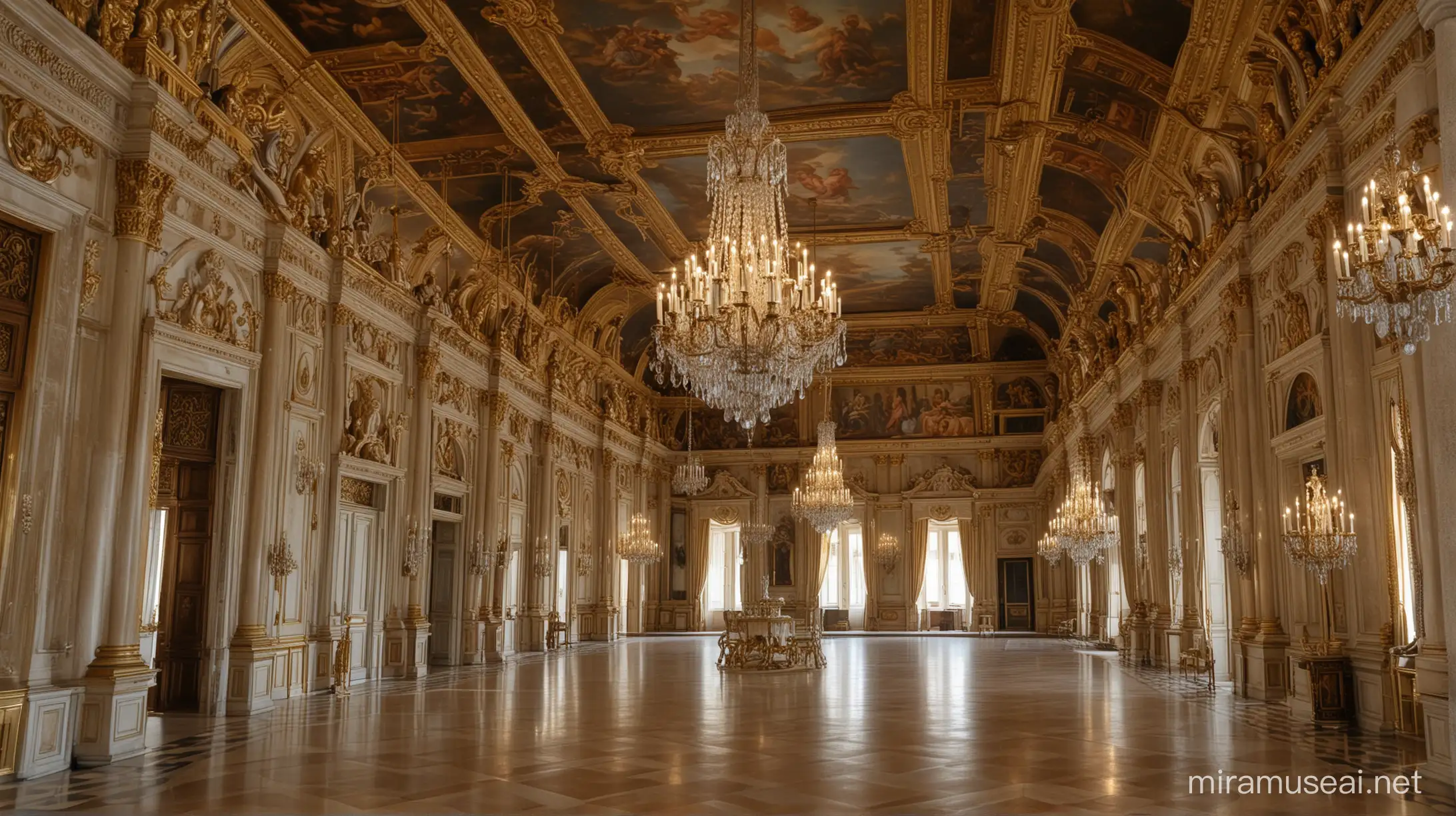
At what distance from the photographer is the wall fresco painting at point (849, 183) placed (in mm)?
15414

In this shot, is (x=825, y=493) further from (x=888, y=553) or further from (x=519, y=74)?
(x=888, y=553)

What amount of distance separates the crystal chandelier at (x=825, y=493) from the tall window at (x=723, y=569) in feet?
35.7

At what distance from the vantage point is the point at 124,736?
8.29 meters

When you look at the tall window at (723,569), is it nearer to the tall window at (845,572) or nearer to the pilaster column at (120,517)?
the tall window at (845,572)

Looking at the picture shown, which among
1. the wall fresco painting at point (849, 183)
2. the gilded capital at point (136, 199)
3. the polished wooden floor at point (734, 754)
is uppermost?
the wall fresco painting at point (849, 183)

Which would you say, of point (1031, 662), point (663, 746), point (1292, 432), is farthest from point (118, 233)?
point (1031, 662)

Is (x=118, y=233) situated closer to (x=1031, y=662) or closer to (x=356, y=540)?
(x=356, y=540)

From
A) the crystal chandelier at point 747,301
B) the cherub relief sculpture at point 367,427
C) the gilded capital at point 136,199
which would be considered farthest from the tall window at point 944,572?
the gilded capital at point 136,199

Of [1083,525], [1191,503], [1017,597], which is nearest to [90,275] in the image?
[1191,503]

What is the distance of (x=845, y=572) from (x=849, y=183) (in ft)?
51.9

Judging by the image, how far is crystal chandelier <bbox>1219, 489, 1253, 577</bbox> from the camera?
12.1 metres

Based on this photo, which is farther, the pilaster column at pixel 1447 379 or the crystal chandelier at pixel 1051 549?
the crystal chandelier at pixel 1051 549

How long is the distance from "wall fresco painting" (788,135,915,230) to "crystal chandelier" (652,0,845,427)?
5180 mm

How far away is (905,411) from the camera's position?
29984 mm
